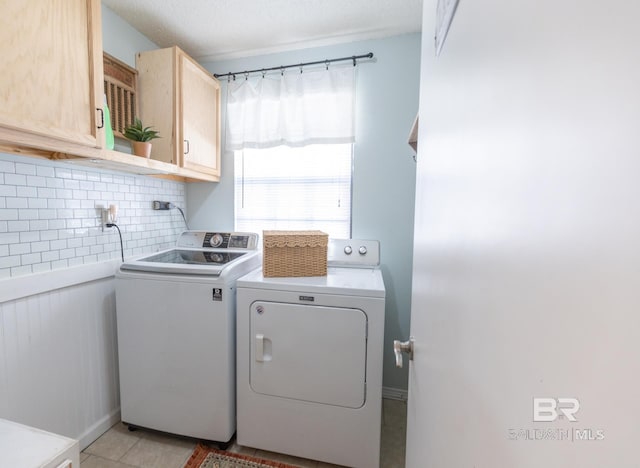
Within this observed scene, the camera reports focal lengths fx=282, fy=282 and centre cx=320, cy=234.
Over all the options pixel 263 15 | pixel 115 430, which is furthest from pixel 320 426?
pixel 263 15

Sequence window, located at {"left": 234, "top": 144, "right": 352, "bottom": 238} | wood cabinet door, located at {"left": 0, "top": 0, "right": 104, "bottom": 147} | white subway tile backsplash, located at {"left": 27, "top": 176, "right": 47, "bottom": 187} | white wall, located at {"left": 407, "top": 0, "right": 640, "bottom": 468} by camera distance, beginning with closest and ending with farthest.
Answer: white wall, located at {"left": 407, "top": 0, "right": 640, "bottom": 468} → wood cabinet door, located at {"left": 0, "top": 0, "right": 104, "bottom": 147} → white subway tile backsplash, located at {"left": 27, "top": 176, "right": 47, "bottom": 187} → window, located at {"left": 234, "top": 144, "right": 352, "bottom": 238}

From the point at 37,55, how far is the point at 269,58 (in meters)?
1.53

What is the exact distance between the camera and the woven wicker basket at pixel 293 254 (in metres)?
1.68

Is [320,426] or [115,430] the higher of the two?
[320,426]

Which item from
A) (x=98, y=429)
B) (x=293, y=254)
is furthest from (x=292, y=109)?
→ (x=98, y=429)

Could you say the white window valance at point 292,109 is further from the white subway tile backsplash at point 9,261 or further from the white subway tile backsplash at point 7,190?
the white subway tile backsplash at point 9,261

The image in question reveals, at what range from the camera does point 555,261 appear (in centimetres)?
23

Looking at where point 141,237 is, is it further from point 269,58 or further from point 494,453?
point 494,453

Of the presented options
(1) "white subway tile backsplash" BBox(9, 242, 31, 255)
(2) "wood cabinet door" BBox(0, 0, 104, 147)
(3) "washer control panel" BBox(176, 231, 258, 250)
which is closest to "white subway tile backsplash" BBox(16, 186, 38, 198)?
(1) "white subway tile backsplash" BBox(9, 242, 31, 255)

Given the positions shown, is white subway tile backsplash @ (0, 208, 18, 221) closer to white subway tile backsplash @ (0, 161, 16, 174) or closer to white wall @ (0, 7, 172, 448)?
white wall @ (0, 7, 172, 448)

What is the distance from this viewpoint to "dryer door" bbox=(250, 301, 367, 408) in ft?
4.83

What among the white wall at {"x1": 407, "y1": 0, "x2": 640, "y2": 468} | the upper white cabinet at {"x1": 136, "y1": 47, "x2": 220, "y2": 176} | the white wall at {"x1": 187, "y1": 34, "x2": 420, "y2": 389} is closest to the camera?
the white wall at {"x1": 407, "y1": 0, "x2": 640, "y2": 468}

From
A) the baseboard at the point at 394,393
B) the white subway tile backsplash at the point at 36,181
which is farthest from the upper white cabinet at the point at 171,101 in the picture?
the baseboard at the point at 394,393

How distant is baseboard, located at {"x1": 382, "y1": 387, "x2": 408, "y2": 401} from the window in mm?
1221
